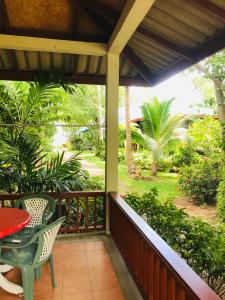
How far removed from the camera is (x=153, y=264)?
2.19 m

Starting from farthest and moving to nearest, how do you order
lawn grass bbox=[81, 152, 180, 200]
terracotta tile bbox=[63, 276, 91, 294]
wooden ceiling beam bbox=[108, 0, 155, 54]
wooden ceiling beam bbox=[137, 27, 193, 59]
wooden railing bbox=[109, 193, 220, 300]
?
lawn grass bbox=[81, 152, 180, 200] < wooden ceiling beam bbox=[137, 27, 193, 59] < terracotta tile bbox=[63, 276, 91, 294] < wooden ceiling beam bbox=[108, 0, 155, 54] < wooden railing bbox=[109, 193, 220, 300]

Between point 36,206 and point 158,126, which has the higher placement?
point 158,126

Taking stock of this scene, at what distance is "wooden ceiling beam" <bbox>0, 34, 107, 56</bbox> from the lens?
139 inches

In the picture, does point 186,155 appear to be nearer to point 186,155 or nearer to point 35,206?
point 186,155

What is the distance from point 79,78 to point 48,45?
1.14m

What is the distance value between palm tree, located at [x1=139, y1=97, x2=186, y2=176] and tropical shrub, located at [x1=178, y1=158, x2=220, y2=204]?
137cm

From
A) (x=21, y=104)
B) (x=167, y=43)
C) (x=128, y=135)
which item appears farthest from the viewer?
(x=128, y=135)

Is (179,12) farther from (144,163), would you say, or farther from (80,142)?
(144,163)

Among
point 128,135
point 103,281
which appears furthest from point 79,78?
point 128,135

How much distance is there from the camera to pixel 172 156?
35.3 ft

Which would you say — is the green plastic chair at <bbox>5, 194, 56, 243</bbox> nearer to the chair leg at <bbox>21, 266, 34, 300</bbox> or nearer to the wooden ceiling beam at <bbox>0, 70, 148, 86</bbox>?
the chair leg at <bbox>21, 266, 34, 300</bbox>

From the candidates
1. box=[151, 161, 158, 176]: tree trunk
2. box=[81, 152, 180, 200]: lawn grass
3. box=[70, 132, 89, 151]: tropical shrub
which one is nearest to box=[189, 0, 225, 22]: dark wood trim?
box=[70, 132, 89, 151]: tropical shrub

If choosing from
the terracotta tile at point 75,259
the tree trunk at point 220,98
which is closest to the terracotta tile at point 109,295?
the terracotta tile at point 75,259

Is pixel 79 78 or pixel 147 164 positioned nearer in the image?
pixel 79 78
